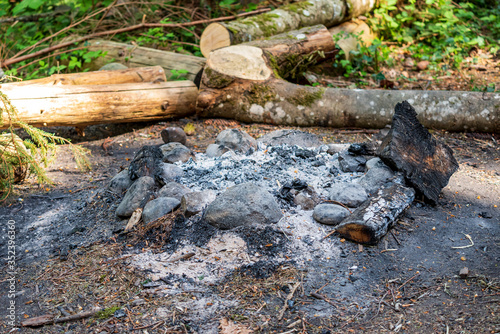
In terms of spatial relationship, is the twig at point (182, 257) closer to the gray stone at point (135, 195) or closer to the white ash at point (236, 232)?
the white ash at point (236, 232)

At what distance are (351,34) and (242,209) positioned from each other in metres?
5.10

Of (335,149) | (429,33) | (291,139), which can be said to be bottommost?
(429,33)

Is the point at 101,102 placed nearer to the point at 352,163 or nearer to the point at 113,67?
the point at 113,67

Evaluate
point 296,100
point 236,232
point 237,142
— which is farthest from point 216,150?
point 296,100

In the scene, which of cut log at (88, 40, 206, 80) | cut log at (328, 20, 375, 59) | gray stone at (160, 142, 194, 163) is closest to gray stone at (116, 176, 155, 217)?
gray stone at (160, 142, 194, 163)

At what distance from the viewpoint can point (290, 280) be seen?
8.16 ft

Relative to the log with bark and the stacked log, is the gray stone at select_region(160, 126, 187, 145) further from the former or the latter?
the log with bark

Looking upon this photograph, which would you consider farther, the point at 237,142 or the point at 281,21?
the point at 281,21

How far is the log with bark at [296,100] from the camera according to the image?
193 inches

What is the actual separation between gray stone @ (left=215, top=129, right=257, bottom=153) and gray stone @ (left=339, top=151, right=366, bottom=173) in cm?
96

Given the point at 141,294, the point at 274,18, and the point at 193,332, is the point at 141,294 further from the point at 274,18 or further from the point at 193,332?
the point at 274,18

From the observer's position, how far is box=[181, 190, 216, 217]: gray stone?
3000 mm

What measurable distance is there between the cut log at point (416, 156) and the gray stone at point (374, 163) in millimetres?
66

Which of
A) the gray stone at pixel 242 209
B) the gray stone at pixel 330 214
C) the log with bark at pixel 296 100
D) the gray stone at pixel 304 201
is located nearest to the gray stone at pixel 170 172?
the gray stone at pixel 242 209
